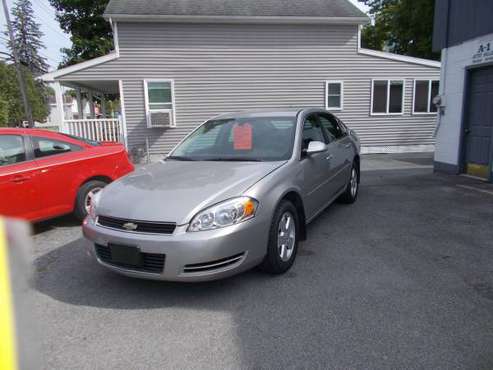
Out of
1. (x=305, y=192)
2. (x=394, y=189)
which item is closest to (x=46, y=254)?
(x=305, y=192)

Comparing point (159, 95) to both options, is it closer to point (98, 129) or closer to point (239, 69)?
point (98, 129)

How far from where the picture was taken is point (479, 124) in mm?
8070

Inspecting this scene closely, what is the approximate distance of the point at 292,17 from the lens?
1258 centimetres

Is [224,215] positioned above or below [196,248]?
above

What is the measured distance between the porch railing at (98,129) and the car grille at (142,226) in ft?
33.4

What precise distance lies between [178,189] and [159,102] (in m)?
9.99

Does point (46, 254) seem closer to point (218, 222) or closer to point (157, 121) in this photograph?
point (218, 222)

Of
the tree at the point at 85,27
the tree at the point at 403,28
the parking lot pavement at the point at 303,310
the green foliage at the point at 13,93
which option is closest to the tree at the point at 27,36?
the green foliage at the point at 13,93

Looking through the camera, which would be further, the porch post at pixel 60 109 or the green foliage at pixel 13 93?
the green foliage at pixel 13 93

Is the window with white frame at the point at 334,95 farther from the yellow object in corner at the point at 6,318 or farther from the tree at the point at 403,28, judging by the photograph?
the yellow object in corner at the point at 6,318

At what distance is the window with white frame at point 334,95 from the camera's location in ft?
44.1

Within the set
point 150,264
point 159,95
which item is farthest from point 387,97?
point 150,264

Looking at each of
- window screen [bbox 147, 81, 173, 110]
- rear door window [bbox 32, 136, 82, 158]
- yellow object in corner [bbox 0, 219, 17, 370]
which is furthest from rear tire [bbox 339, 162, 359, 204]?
window screen [bbox 147, 81, 173, 110]

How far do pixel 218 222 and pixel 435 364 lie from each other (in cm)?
177
